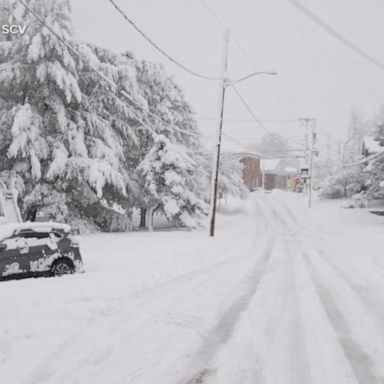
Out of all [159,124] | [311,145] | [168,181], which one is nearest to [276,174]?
[311,145]

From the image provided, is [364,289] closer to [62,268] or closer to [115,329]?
[115,329]

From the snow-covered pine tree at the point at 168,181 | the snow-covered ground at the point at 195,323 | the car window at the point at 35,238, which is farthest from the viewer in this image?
the snow-covered pine tree at the point at 168,181

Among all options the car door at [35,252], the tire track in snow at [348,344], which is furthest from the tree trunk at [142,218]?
the tire track in snow at [348,344]

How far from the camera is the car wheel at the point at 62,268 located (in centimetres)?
1202

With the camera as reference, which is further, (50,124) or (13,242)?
(50,124)

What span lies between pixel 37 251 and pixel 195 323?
5.95 meters

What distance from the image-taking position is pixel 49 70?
2272 cm

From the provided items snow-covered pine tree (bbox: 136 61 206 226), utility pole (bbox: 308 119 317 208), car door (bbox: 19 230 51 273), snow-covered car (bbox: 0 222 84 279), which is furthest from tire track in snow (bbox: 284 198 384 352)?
utility pole (bbox: 308 119 317 208)

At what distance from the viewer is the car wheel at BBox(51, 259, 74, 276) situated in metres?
12.0

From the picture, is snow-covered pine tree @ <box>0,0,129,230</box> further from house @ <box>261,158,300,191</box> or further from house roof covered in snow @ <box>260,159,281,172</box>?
house roof covered in snow @ <box>260,159,281,172</box>

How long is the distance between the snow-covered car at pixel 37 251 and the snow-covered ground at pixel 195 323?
2.43 feet

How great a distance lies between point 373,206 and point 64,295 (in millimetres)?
46532

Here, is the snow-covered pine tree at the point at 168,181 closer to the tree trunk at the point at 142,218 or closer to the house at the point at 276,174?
the tree trunk at the point at 142,218

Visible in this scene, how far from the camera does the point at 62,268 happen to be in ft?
39.9
